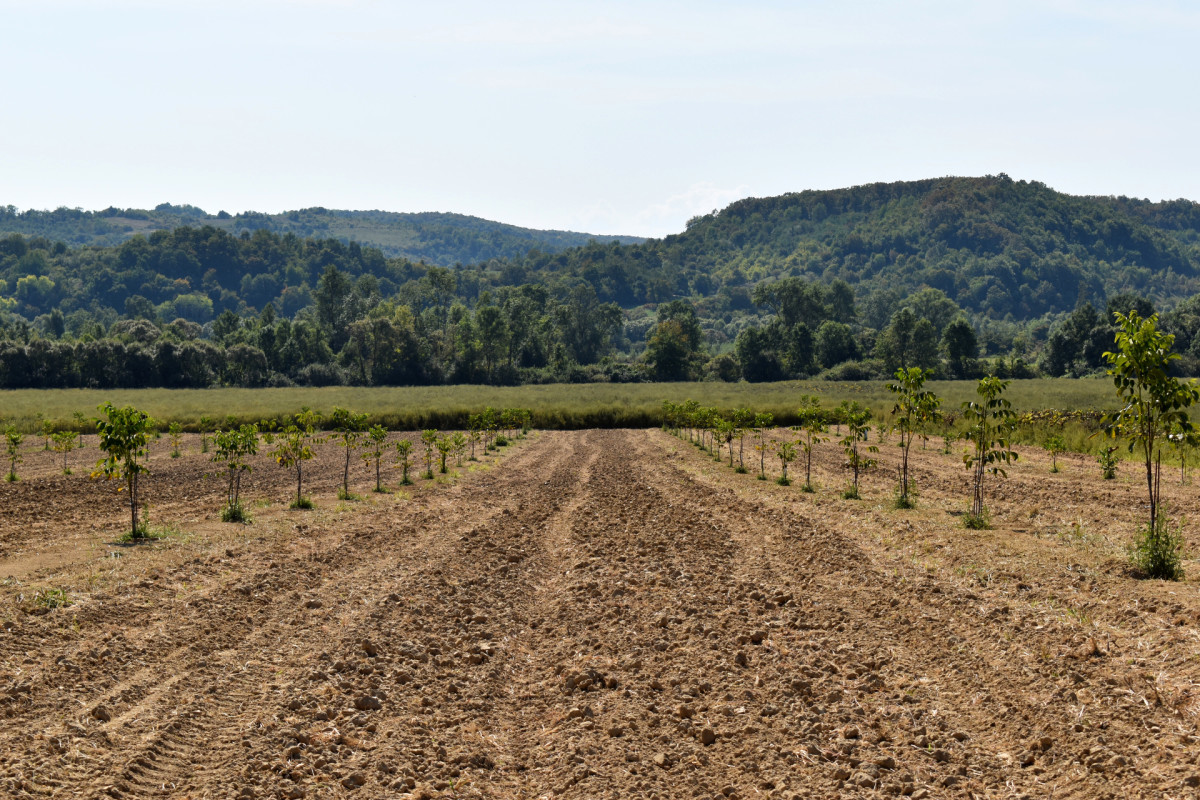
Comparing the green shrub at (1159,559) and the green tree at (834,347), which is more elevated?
the green tree at (834,347)

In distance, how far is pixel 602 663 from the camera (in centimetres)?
874

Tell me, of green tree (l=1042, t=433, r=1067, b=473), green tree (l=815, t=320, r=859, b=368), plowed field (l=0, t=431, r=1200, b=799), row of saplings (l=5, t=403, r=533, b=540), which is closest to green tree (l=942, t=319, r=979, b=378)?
green tree (l=815, t=320, r=859, b=368)

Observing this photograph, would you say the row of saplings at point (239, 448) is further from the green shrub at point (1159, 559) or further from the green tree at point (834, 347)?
the green tree at point (834, 347)

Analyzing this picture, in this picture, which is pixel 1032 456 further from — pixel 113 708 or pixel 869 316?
pixel 869 316

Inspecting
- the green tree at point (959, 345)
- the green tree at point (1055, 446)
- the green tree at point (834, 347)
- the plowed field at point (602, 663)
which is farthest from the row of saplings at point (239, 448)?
the green tree at point (834, 347)

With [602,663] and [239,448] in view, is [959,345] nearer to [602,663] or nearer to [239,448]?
[239,448]

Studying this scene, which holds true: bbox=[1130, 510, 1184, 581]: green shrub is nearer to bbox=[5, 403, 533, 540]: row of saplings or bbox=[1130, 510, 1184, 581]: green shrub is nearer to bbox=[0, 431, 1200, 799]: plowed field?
bbox=[0, 431, 1200, 799]: plowed field

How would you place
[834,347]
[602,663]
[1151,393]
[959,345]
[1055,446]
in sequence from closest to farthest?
[602,663] < [1151,393] < [1055,446] < [959,345] < [834,347]

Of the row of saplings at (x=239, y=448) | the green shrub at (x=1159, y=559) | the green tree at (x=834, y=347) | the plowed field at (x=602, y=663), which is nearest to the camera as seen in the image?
the plowed field at (x=602, y=663)

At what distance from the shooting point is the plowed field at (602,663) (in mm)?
6273

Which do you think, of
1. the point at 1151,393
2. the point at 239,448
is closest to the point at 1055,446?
the point at 1151,393

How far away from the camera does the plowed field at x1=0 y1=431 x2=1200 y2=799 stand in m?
6.27

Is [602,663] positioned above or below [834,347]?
below

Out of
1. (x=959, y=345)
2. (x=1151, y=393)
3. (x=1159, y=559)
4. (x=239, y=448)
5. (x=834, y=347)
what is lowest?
(x=1159, y=559)
